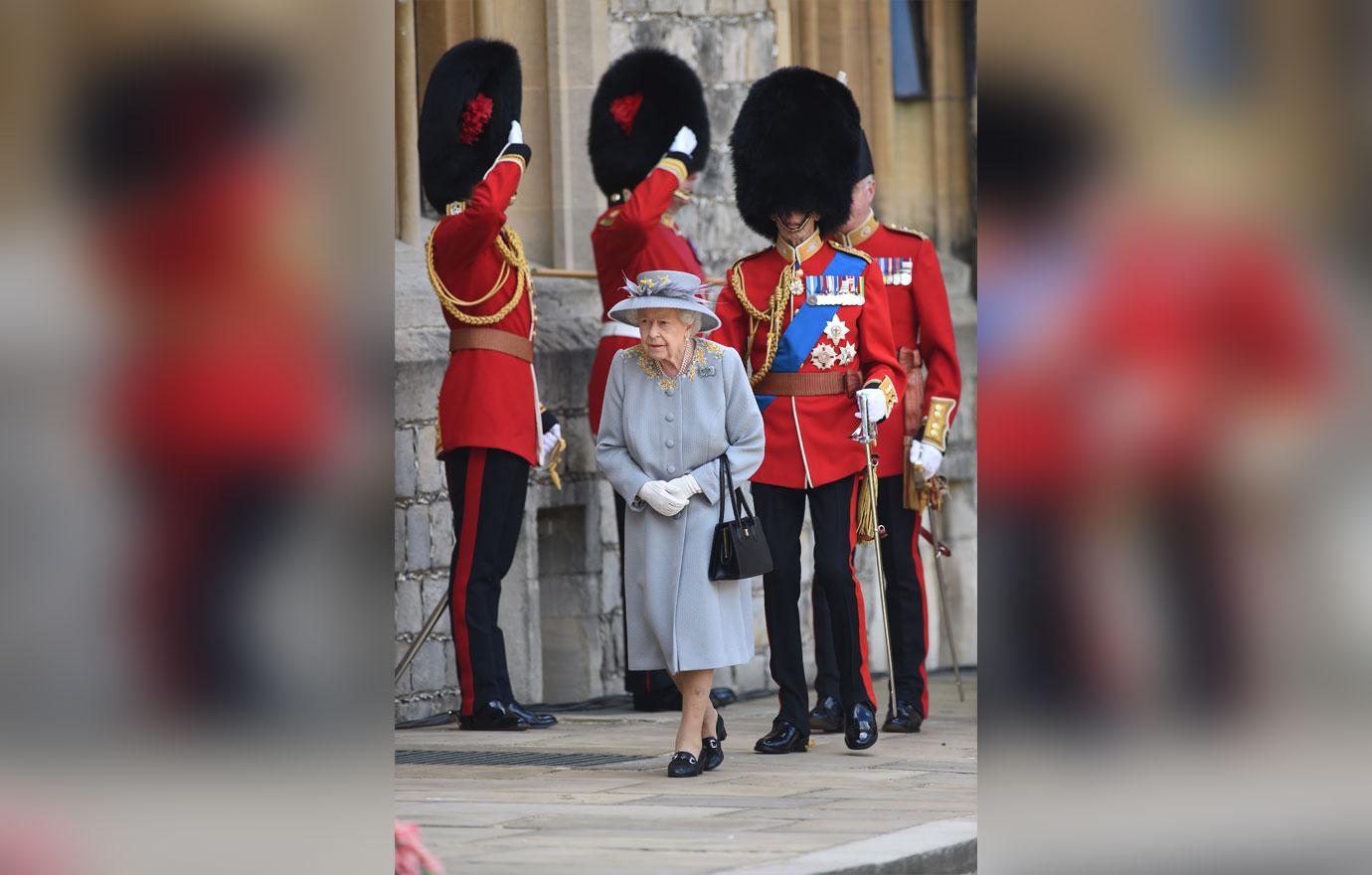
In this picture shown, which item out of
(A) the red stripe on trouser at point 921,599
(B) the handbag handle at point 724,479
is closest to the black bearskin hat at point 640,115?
(A) the red stripe on trouser at point 921,599

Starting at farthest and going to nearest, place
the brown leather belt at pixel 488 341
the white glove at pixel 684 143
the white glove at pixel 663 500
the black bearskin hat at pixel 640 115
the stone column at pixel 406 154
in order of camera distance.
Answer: the stone column at pixel 406 154
the black bearskin hat at pixel 640 115
the white glove at pixel 684 143
the brown leather belt at pixel 488 341
the white glove at pixel 663 500

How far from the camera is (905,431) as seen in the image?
746 centimetres

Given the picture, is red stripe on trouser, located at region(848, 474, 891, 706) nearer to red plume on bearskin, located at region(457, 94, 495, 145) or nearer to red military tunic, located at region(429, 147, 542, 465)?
red military tunic, located at region(429, 147, 542, 465)

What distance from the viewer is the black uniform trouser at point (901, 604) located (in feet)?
24.2

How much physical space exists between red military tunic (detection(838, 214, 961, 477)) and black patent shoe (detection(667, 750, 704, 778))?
1481 mm

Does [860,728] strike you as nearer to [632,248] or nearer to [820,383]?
[820,383]

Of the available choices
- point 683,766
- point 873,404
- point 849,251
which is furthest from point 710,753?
point 849,251

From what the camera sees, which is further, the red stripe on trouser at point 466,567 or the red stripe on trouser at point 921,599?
the red stripe on trouser at point 921,599

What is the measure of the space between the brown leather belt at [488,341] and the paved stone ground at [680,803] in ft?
3.74

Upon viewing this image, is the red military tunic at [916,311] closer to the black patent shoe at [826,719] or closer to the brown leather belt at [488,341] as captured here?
the black patent shoe at [826,719]
